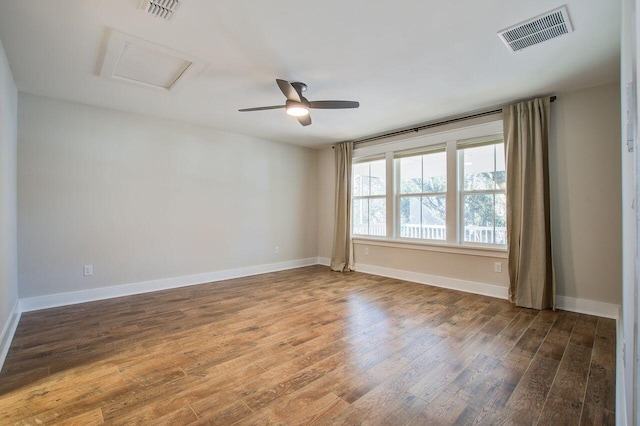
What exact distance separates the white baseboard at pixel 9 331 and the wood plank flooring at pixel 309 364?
7cm

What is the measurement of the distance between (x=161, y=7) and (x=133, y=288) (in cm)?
356

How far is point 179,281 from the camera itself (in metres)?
4.53

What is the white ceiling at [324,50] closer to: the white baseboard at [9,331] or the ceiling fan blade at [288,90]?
the ceiling fan blade at [288,90]

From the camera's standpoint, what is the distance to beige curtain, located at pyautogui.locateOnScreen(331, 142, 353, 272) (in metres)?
5.72

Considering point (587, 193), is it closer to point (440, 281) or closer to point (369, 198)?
point (440, 281)

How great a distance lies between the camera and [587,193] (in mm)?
3311

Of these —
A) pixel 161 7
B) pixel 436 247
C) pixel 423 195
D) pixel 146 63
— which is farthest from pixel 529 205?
pixel 146 63

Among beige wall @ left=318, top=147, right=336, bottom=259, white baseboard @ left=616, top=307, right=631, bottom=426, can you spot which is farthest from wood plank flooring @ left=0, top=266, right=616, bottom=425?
beige wall @ left=318, top=147, right=336, bottom=259

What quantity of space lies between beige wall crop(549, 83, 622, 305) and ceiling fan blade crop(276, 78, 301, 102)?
10.2ft

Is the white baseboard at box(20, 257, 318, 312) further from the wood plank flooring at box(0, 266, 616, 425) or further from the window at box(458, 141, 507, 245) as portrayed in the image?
the window at box(458, 141, 507, 245)

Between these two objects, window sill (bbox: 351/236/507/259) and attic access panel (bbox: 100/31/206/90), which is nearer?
attic access panel (bbox: 100/31/206/90)

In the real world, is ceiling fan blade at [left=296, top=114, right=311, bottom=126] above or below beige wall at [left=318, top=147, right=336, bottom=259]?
above

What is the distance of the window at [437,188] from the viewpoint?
4.09 meters

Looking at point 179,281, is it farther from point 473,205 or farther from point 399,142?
point 473,205
